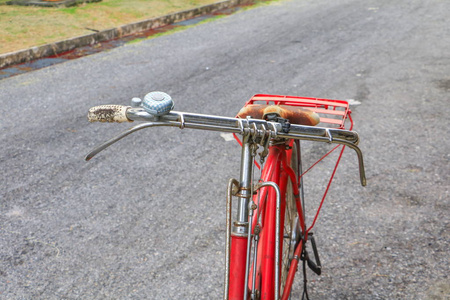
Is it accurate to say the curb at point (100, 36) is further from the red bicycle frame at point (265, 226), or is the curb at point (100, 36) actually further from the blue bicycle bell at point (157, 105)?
the blue bicycle bell at point (157, 105)

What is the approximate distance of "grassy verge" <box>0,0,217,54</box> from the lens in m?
8.56

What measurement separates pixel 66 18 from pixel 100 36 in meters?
1.23

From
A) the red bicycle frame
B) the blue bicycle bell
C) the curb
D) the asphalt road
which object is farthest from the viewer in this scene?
the curb

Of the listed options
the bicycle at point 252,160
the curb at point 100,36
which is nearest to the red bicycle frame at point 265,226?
the bicycle at point 252,160

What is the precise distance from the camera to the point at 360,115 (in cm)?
591

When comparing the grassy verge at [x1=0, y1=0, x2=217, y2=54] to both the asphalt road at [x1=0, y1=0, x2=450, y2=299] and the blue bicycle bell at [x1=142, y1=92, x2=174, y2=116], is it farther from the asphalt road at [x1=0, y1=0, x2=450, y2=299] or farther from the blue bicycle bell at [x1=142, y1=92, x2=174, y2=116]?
the blue bicycle bell at [x1=142, y1=92, x2=174, y2=116]

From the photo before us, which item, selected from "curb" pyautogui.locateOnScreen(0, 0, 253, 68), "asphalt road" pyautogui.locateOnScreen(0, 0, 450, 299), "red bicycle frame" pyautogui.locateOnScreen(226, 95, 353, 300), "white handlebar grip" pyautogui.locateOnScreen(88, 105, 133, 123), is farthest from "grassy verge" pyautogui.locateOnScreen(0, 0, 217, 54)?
"white handlebar grip" pyautogui.locateOnScreen(88, 105, 133, 123)

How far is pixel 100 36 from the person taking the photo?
9.13 m

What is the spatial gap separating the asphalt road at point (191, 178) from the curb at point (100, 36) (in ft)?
2.31

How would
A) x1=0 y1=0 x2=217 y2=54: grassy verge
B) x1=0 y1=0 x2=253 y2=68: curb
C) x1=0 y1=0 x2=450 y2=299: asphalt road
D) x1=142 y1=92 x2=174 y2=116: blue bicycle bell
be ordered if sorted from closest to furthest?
x1=142 y1=92 x2=174 y2=116: blue bicycle bell → x1=0 y1=0 x2=450 y2=299: asphalt road → x1=0 y1=0 x2=253 y2=68: curb → x1=0 y1=0 x2=217 y2=54: grassy verge

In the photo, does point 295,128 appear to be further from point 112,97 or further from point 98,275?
point 112,97

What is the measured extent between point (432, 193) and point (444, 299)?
53.1 inches

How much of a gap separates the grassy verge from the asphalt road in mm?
1195

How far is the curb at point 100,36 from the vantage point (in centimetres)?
785
